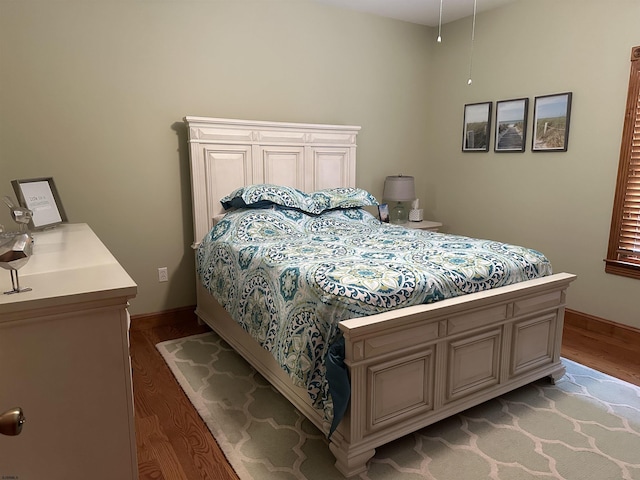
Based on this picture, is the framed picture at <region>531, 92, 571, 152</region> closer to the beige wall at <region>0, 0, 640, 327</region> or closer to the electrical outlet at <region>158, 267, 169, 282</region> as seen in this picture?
the beige wall at <region>0, 0, 640, 327</region>

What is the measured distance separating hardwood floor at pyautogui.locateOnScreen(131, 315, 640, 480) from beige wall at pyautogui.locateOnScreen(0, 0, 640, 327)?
0.24 meters

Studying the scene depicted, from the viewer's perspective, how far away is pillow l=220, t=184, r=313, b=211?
3184mm

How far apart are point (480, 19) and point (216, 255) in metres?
3.15

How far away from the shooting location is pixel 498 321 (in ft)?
7.45

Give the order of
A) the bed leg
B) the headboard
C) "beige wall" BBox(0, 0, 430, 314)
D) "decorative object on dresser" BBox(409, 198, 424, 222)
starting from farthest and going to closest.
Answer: "decorative object on dresser" BBox(409, 198, 424, 222), the headboard, "beige wall" BBox(0, 0, 430, 314), the bed leg

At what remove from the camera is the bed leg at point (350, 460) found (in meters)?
1.83

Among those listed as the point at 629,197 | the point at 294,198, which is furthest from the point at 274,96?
the point at 629,197

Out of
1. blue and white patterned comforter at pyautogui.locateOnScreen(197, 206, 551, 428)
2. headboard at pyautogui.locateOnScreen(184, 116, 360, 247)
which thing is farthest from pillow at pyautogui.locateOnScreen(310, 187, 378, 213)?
headboard at pyautogui.locateOnScreen(184, 116, 360, 247)

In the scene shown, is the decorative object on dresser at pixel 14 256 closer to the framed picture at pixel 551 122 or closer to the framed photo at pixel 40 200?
the framed photo at pixel 40 200

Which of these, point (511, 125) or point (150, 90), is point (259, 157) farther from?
point (511, 125)

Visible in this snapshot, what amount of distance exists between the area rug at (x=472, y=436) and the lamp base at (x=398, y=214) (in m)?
2.19

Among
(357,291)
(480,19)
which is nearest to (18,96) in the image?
(357,291)

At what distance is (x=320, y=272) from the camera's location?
6.62 feet

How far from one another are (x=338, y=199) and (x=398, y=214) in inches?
45.4
